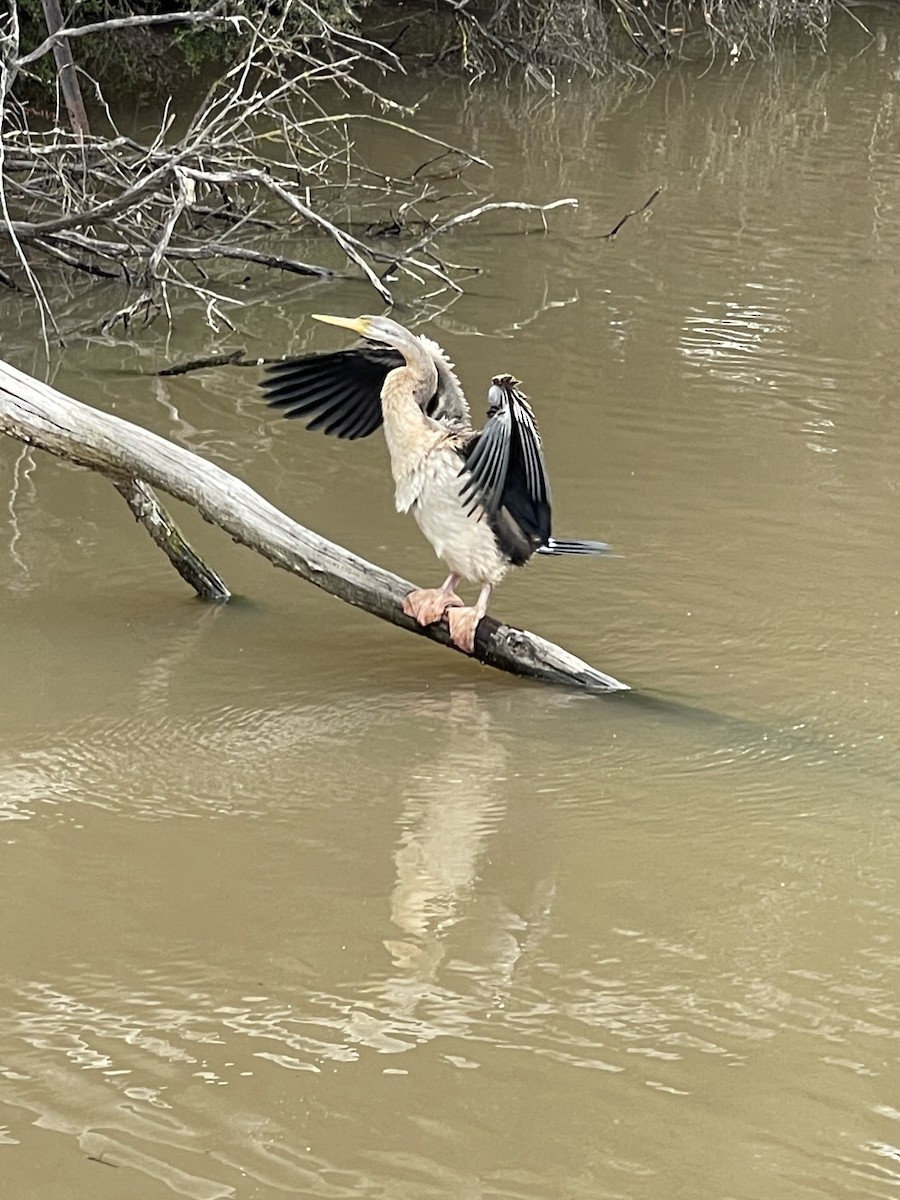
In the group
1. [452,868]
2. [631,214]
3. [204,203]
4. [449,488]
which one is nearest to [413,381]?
[449,488]

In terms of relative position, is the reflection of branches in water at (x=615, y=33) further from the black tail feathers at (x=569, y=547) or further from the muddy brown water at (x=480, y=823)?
the black tail feathers at (x=569, y=547)

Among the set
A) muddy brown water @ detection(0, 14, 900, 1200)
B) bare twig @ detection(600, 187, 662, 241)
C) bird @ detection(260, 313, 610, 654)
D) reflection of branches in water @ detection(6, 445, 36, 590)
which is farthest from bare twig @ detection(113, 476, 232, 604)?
bare twig @ detection(600, 187, 662, 241)

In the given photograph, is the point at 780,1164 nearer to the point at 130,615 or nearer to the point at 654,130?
the point at 130,615

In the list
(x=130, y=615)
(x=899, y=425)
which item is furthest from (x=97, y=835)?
(x=899, y=425)

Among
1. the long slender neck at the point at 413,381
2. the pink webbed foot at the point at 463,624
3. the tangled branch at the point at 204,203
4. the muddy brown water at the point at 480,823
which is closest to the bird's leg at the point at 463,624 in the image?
the pink webbed foot at the point at 463,624

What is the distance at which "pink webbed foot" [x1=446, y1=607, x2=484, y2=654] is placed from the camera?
402 cm

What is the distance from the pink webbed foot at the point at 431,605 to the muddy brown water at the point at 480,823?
222 millimetres

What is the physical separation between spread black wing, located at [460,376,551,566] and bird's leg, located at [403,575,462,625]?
0.22 metres

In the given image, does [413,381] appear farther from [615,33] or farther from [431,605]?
[615,33]

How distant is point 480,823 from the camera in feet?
11.3

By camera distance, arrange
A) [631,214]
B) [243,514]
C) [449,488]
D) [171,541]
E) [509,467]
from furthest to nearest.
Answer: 1. [631,214]
2. [171,541]
3. [243,514]
4. [449,488]
5. [509,467]

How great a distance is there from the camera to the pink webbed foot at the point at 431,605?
4.03 m

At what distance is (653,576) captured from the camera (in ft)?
15.9

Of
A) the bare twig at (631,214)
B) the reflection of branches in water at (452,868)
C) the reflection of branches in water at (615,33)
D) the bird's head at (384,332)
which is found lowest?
the reflection of branches in water at (452,868)
